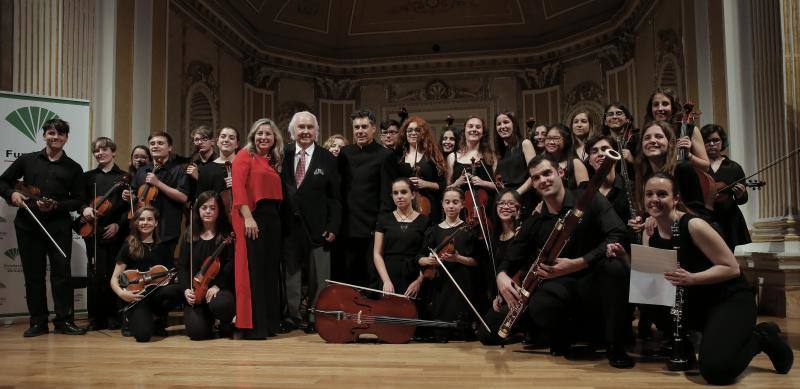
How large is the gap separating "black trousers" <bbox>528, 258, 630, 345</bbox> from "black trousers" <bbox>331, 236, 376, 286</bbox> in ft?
4.50

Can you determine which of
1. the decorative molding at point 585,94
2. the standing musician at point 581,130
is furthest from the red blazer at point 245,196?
the decorative molding at point 585,94

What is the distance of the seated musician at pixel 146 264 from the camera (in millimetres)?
3736

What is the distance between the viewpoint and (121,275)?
12.7ft

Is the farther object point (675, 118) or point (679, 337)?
point (675, 118)

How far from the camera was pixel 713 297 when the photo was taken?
246 cm

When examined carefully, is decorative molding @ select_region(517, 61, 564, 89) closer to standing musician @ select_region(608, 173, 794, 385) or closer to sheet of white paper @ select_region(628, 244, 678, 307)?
standing musician @ select_region(608, 173, 794, 385)

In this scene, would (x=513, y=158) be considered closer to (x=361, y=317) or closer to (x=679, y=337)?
(x=361, y=317)

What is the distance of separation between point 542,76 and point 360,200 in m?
6.49

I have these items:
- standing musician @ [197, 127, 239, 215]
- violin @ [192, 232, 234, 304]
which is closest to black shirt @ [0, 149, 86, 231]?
standing musician @ [197, 127, 239, 215]

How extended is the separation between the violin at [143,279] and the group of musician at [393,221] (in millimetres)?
33

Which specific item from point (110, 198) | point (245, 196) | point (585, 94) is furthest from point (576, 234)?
point (585, 94)

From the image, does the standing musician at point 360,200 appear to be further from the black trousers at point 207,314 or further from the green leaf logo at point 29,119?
the green leaf logo at point 29,119

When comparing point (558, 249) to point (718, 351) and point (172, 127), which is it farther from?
point (172, 127)

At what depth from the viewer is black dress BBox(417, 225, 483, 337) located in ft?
11.5
